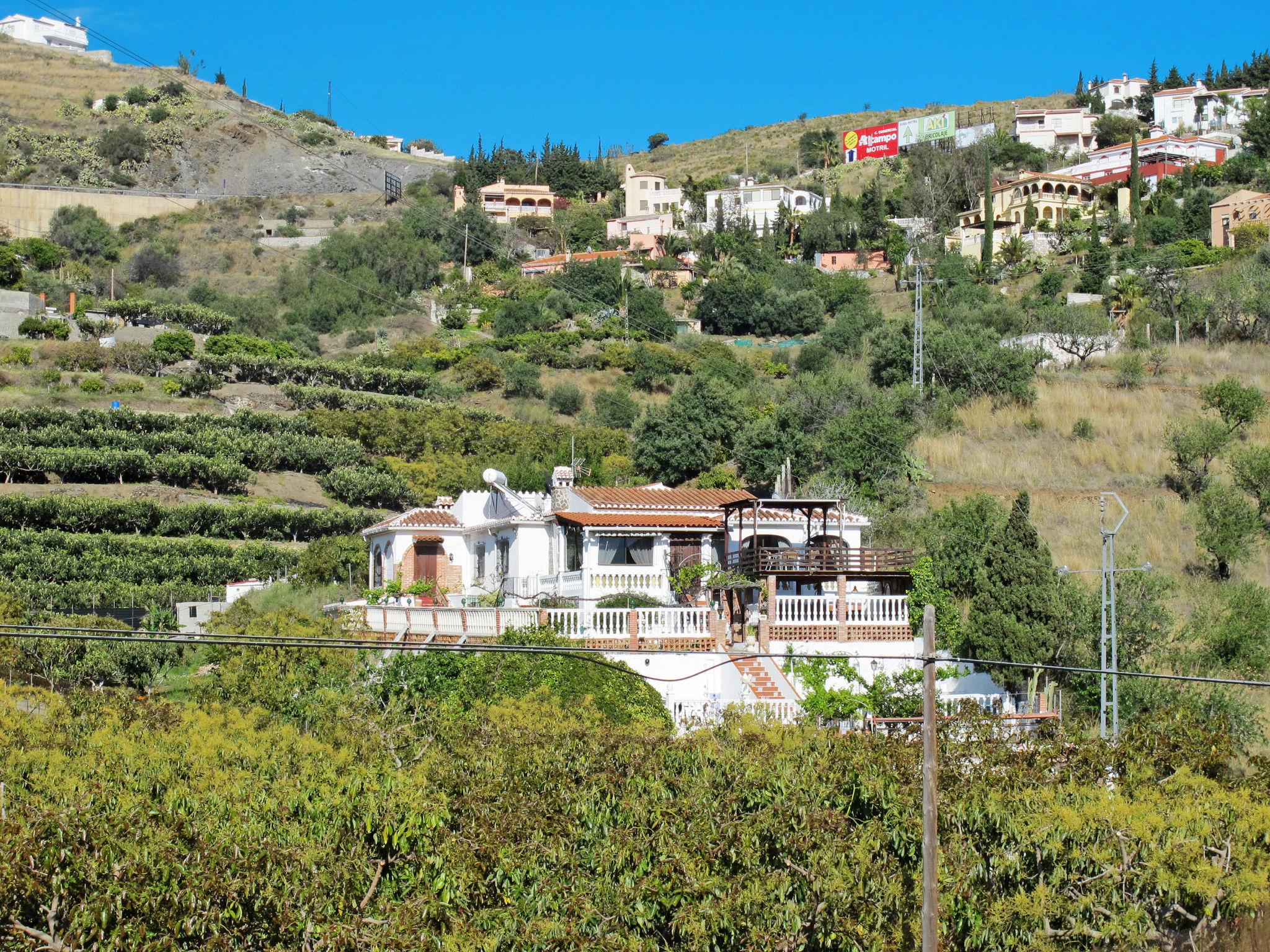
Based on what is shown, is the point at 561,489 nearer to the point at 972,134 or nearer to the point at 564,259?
the point at 564,259

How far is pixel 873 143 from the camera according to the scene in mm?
132125

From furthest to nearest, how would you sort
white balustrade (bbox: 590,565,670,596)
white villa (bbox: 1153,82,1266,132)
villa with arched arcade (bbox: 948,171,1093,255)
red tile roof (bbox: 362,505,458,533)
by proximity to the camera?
white villa (bbox: 1153,82,1266,132) → villa with arched arcade (bbox: 948,171,1093,255) → red tile roof (bbox: 362,505,458,533) → white balustrade (bbox: 590,565,670,596)

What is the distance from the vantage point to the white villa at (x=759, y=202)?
118000mm

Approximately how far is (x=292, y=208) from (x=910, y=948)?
12544 centimetres

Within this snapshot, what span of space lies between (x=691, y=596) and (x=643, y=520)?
2.04 metres

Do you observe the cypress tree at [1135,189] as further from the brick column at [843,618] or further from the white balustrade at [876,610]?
the brick column at [843,618]

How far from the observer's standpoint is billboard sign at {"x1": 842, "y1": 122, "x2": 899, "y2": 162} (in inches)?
5148

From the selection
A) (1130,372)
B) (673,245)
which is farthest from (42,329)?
(1130,372)

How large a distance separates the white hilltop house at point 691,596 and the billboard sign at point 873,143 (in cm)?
10142

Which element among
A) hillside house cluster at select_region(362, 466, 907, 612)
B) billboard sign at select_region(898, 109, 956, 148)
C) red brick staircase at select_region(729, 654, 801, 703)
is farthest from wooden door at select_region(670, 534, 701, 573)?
billboard sign at select_region(898, 109, 956, 148)

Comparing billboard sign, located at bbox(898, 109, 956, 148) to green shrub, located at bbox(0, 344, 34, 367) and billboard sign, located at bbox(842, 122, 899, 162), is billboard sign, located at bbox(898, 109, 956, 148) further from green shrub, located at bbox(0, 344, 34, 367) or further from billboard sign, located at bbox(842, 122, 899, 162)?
green shrub, located at bbox(0, 344, 34, 367)

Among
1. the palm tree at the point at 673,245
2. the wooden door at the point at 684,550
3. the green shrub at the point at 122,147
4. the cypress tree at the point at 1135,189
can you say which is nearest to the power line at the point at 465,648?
the wooden door at the point at 684,550

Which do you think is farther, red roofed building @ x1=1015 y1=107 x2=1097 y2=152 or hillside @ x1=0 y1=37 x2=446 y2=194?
hillside @ x1=0 y1=37 x2=446 y2=194

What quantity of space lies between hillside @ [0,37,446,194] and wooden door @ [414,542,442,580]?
112 metres
